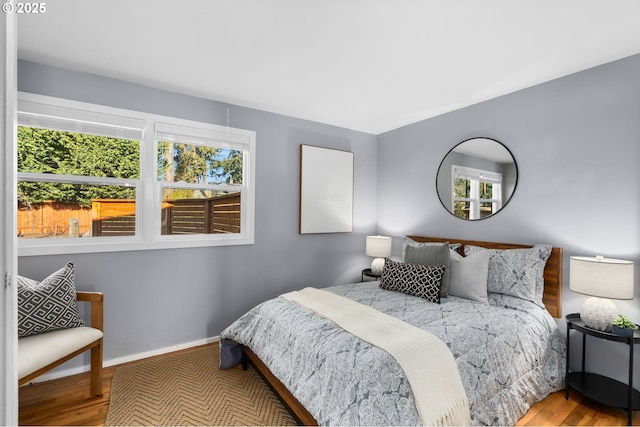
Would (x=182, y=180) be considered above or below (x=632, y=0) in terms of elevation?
below

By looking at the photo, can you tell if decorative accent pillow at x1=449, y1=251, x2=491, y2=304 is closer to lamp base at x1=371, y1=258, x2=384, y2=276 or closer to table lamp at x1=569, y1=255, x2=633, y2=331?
table lamp at x1=569, y1=255, x2=633, y2=331

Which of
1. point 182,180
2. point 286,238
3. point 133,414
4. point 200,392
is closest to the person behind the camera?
point 133,414

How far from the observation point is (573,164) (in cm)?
261

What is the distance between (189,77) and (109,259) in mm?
1740

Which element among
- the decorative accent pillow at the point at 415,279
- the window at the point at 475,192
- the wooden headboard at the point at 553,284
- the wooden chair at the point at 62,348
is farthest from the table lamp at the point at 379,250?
the wooden chair at the point at 62,348

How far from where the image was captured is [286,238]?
3723 millimetres

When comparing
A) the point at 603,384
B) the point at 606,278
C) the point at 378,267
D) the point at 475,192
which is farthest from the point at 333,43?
the point at 603,384

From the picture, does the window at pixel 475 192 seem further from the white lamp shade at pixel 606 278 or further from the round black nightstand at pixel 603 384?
the round black nightstand at pixel 603 384

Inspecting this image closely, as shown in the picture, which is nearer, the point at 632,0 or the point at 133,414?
the point at 632,0

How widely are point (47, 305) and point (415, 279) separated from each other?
2.78 metres

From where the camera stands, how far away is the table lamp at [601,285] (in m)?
2.08

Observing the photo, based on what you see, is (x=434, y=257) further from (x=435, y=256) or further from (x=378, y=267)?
(x=378, y=267)

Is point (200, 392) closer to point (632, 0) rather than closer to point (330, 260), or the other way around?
point (330, 260)

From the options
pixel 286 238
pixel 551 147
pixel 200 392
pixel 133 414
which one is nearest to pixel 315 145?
pixel 286 238
